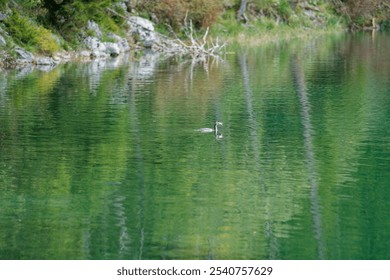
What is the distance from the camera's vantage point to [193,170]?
21719mm

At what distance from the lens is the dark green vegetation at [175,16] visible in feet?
155

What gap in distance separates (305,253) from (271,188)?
4.37m

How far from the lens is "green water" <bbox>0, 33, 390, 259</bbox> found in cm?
1656

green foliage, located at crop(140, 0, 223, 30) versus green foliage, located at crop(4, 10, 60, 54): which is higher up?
green foliage, located at crop(4, 10, 60, 54)

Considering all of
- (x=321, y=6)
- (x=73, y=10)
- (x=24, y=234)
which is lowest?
(x=321, y=6)

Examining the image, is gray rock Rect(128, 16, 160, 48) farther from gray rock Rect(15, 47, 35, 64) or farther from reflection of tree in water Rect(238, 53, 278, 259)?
gray rock Rect(15, 47, 35, 64)

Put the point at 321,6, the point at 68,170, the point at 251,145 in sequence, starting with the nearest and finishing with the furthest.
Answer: the point at 68,170 → the point at 251,145 → the point at 321,6

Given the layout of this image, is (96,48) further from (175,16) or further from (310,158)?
(310,158)

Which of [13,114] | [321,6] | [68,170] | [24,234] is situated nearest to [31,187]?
[68,170]

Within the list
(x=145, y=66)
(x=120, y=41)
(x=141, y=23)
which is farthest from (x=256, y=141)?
(x=141, y=23)

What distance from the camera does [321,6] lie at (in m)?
83.5

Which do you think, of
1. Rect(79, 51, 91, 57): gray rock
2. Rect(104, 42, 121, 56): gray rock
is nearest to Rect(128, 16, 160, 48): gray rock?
Rect(104, 42, 121, 56): gray rock

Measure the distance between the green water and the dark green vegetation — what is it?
8296 millimetres
